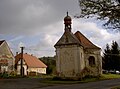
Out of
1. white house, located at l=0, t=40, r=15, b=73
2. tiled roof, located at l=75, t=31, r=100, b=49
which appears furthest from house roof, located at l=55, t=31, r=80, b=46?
white house, located at l=0, t=40, r=15, b=73

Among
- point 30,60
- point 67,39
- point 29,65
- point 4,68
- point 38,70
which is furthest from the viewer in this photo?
point 38,70

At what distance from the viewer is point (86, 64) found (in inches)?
2122

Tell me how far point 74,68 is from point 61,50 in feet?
12.7

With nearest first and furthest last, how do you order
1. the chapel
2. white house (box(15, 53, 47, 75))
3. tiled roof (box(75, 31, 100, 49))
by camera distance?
the chapel → tiled roof (box(75, 31, 100, 49)) → white house (box(15, 53, 47, 75))

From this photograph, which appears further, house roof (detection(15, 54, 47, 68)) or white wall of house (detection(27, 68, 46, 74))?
white wall of house (detection(27, 68, 46, 74))

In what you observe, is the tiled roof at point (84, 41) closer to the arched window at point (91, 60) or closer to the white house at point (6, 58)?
the arched window at point (91, 60)

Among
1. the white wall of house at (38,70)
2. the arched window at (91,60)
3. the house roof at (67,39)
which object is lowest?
the white wall of house at (38,70)

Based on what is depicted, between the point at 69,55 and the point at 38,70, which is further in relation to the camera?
the point at 38,70

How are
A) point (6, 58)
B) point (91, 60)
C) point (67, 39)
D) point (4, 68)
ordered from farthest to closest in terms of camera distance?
point (6, 58)
point (4, 68)
point (91, 60)
point (67, 39)

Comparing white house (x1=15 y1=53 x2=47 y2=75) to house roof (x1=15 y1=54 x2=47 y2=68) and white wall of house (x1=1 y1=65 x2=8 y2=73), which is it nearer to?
house roof (x1=15 y1=54 x2=47 y2=68)

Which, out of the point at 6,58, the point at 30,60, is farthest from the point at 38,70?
the point at 6,58

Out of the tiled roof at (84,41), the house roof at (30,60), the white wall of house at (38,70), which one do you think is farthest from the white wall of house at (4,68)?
the tiled roof at (84,41)

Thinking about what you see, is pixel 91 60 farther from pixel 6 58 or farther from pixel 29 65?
pixel 29 65

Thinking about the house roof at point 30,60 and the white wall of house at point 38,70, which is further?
the white wall of house at point 38,70
